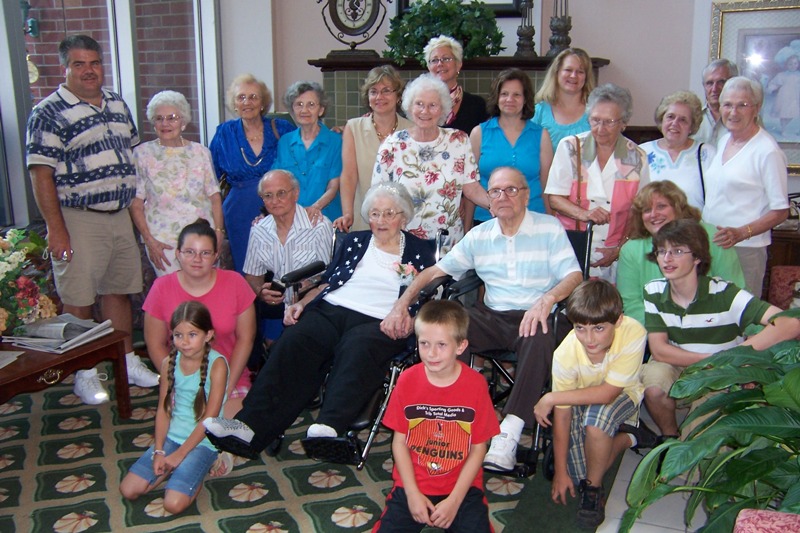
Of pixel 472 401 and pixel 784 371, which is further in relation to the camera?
pixel 472 401

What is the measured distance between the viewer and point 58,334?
3.08 m

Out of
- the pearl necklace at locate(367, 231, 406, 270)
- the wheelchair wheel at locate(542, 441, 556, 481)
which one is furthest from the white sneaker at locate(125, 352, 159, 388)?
the wheelchair wheel at locate(542, 441, 556, 481)

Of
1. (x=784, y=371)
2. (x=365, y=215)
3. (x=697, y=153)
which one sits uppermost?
(x=697, y=153)

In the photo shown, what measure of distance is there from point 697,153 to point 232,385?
7.42ft

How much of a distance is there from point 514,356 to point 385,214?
2.59 ft

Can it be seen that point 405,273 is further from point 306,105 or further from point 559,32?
point 559,32

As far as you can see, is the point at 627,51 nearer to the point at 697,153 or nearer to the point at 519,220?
the point at 697,153

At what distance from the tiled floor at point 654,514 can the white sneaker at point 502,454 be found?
354 millimetres

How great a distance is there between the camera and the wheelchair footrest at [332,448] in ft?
8.06

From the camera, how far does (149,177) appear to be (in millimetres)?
3518

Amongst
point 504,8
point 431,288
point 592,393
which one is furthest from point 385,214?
point 504,8

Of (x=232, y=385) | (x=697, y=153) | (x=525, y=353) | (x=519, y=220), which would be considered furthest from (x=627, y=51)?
(x=232, y=385)

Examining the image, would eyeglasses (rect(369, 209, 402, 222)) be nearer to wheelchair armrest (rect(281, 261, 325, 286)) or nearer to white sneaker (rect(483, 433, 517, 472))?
wheelchair armrest (rect(281, 261, 325, 286))

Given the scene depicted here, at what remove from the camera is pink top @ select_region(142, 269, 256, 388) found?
9.94 feet
